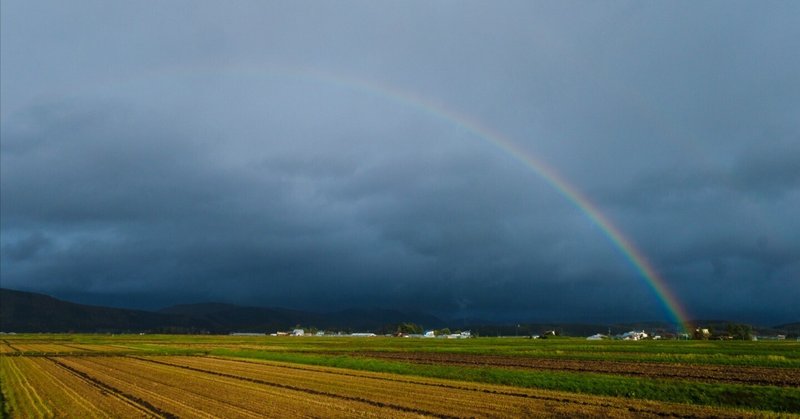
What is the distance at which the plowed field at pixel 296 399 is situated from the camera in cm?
2638

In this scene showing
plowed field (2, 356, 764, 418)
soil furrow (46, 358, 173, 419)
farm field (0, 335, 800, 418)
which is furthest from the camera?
farm field (0, 335, 800, 418)

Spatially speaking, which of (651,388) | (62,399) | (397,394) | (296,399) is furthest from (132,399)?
(651,388)

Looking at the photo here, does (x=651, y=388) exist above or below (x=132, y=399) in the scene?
Result: above

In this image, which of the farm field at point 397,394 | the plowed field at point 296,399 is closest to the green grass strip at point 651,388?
the farm field at point 397,394

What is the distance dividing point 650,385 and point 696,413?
8385 mm

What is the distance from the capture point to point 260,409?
89.9ft

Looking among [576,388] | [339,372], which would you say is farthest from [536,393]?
[339,372]

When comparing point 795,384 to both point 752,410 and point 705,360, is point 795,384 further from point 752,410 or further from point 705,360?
point 705,360

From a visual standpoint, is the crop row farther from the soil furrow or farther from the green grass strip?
the green grass strip

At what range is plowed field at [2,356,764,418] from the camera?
1038 inches

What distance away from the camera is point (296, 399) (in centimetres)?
3128

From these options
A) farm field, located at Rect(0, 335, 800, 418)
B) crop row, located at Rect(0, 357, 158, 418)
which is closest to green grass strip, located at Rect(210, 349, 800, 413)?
farm field, located at Rect(0, 335, 800, 418)

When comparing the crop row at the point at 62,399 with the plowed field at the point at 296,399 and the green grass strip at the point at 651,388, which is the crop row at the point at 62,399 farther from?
the green grass strip at the point at 651,388

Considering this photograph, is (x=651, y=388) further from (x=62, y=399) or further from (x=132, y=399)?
(x=62, y=399)
